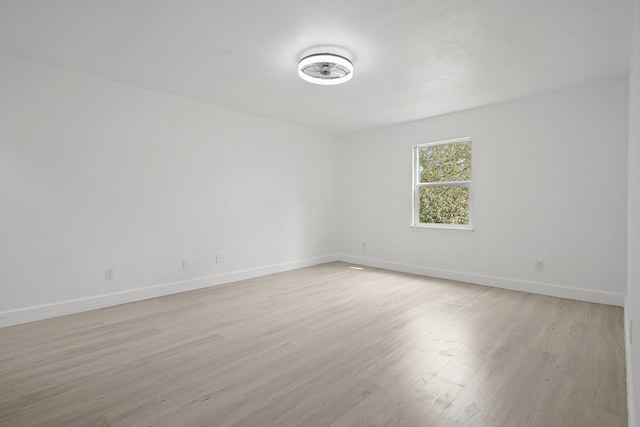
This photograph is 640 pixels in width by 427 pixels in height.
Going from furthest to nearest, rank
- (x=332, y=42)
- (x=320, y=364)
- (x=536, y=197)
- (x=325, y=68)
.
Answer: (x=536, y=197), (x=325, y=68), (x=332, y=42), (x=320, y=364)

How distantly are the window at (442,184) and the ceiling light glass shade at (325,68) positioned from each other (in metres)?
2.48

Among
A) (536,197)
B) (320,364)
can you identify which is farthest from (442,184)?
(320,364)

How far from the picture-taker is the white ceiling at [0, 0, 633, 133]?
220 centimetres

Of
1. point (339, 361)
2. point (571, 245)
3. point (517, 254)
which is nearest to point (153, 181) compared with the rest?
point (339, 361)

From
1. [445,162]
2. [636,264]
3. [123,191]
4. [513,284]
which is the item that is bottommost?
[513,284]

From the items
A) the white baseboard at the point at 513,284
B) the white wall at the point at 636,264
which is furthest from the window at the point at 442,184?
the white wall at the point at 636,264

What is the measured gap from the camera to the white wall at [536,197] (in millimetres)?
3514

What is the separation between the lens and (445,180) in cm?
496

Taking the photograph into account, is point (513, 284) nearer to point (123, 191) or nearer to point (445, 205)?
point (445, 205)

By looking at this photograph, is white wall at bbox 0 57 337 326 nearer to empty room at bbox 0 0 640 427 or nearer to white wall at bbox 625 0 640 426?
empty room at bbox 0 0 640 427

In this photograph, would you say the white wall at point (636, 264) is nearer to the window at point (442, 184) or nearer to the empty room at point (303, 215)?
the empty room at point (303, 215)

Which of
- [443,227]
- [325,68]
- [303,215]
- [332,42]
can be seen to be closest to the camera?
[332,42]

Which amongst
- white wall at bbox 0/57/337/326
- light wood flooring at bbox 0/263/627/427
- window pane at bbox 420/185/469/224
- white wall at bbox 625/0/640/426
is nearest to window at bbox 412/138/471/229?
window pane at bbox 420/185/469/224

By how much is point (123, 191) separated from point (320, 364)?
2.98 metres
